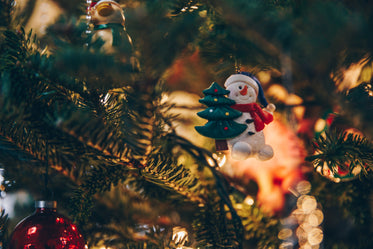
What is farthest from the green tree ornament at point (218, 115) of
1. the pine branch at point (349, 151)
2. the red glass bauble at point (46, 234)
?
the red glass bauble at point (46, 234)

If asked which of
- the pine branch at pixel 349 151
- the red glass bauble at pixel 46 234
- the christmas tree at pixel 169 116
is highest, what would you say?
the christmas tree at pixel 169 116

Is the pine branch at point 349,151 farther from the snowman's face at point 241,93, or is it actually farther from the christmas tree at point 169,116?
the snowman's face at point 241,93

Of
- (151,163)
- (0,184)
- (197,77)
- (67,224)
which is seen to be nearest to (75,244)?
(67,224)

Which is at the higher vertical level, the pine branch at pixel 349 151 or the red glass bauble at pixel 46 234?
the pine branch at pixel 349 151

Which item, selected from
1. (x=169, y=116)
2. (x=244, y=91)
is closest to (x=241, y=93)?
(x=244, y=91)

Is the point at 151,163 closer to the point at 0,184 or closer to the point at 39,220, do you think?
the point at 39,220

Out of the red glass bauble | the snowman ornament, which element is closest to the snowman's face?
the snowman ornament

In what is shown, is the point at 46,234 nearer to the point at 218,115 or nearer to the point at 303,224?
the point at 218,115
